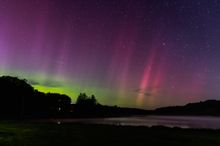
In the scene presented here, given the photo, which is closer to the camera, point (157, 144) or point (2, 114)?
point (157, 144)

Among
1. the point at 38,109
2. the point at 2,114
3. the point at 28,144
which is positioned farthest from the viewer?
the point at 38,109

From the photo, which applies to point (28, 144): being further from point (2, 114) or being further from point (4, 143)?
point (2, 114)

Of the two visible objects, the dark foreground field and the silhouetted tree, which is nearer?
the dark foreground field

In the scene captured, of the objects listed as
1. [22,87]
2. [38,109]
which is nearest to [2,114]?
[22,87]

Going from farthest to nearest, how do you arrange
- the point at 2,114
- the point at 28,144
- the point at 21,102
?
the point at 21,102 < the point at 2,114 < the point at 28,144

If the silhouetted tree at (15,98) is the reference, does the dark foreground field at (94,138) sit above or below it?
below

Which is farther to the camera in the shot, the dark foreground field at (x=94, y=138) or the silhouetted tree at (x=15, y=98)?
the silhouetted tree at (x=15, y=98)

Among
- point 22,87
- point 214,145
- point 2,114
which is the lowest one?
point 214,145

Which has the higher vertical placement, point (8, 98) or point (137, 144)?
point (8, 98)

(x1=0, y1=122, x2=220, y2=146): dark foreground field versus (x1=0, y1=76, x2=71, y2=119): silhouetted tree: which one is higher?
(x1=0, y1=76, x2=71, y2=119): silhouetted tree

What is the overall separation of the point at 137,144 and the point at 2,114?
98.6 meters

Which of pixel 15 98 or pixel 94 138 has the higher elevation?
pixel 15 98

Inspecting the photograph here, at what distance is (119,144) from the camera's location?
35.2 m

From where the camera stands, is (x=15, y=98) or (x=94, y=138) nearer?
(x=94, y=138)
